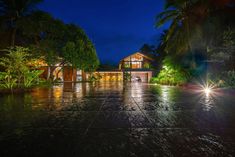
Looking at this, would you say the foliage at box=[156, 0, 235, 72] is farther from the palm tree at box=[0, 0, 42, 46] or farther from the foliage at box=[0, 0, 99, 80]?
the palm tree at box=[0, 0, 42, 46]

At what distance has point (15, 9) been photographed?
65.0ft

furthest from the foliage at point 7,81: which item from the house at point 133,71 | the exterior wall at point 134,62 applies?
the exterior wall at point 134,62

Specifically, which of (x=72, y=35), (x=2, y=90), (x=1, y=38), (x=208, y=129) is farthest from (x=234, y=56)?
(x=1, y=38)

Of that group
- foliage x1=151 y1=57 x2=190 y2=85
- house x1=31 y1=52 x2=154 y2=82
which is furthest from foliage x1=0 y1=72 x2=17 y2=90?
house x1=31 y1=52 x2=154 y2=82

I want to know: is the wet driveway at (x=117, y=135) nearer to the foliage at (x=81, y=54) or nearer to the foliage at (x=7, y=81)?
the foliage at (x=7, y=81)

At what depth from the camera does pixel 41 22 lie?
21344mm

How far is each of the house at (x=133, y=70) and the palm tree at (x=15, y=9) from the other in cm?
2463

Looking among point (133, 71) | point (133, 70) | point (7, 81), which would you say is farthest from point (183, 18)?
point (133, 71)

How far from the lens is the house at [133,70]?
44.5 metres

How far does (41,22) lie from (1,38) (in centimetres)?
515

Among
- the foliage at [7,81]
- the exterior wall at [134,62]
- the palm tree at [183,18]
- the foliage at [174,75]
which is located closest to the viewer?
the foliage at [7,81]

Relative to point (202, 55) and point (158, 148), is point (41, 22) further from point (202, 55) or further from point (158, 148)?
point (158, 148)

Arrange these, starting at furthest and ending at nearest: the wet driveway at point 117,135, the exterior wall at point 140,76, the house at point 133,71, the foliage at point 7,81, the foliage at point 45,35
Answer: the exterior wall at point 140,76 → the house at point 133,71 → the foliage at point 45,35 → the foliage at point 7,81 → the wet driveway at point 117,135

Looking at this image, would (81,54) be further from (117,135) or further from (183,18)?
(117,135)
